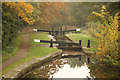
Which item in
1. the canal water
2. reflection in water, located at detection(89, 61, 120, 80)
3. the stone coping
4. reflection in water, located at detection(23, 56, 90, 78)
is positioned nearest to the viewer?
the stone coping

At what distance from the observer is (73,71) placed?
7.92m

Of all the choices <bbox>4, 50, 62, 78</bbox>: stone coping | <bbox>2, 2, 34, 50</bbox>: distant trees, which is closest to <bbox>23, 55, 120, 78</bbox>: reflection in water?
<bbox>4, 50, 62, 78</bbox>: stone coping

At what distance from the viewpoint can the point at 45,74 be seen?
24.5ft

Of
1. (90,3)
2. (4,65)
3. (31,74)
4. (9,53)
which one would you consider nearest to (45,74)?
(31,74)

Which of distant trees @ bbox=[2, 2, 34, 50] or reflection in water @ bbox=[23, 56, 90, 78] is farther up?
distant trees @ bbox=[2, 2, 34, 50]

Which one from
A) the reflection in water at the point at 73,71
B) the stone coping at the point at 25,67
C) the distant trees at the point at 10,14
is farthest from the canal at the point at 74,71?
the distant trees at the point at 10,14

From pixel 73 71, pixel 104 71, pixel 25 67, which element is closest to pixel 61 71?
pixel 73 71

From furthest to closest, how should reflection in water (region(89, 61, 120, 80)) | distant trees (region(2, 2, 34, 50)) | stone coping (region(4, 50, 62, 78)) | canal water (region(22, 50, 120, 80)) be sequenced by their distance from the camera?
1. distant trees (region(2, 2, 34, 50))
2. canal water (region(22, 50, 120, 80))
3. reflection in water (region(89, 61, 120, 80))
4. stone coping (region(4, 50, 62, 78))

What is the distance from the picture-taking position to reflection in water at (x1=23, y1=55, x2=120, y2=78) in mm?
7211

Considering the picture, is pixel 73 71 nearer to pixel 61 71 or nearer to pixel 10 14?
pixel 61 71

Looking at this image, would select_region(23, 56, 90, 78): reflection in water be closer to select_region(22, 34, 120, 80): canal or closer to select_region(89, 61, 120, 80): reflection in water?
select_region(22, 34, 120, 80): canal

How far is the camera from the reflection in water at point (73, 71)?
7.21 meters

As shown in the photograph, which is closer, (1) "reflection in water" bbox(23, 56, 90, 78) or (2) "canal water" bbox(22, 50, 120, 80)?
(2) "canal water" bbox(22, 50, 120, 80)

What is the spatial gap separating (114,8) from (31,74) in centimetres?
912
